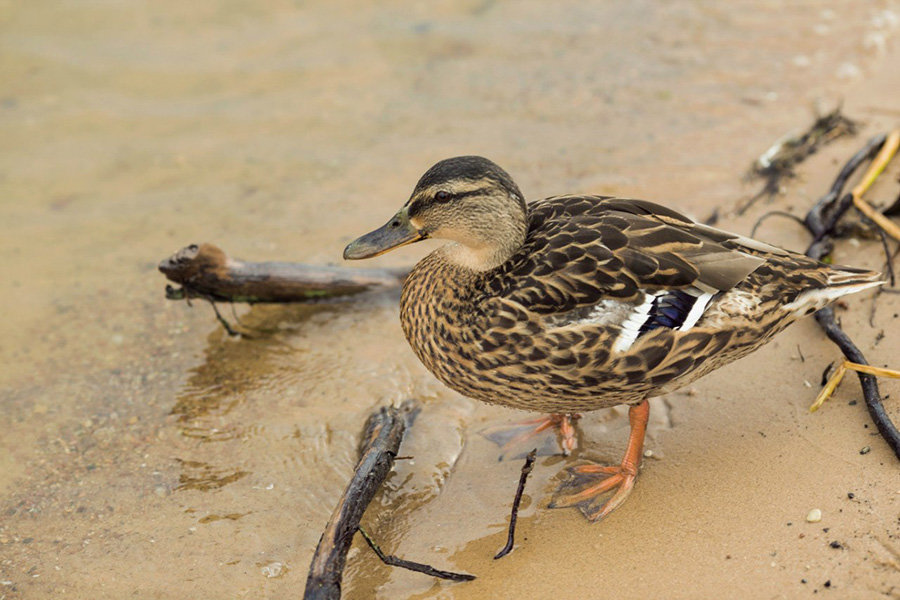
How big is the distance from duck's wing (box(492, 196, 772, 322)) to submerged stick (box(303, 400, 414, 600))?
853mm

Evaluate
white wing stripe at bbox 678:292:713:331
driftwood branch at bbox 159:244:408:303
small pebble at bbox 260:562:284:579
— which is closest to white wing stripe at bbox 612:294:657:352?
white wing stripe at bbox 678:292:713:331

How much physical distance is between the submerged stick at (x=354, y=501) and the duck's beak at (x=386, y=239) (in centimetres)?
81

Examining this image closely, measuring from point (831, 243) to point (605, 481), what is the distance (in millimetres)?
2122

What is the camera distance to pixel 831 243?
5102 mm

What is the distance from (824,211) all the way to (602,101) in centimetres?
250

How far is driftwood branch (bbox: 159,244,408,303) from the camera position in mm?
4809

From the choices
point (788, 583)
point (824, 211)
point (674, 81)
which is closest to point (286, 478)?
point (788, 583)

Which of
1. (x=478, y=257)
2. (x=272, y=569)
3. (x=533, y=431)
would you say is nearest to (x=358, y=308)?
(x=533, y=431)

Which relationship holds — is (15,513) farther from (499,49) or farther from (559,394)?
(499,49)

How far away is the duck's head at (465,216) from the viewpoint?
12.6 feet

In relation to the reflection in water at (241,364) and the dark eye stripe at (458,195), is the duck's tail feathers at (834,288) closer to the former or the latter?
the dark eye stripe at (458,195)

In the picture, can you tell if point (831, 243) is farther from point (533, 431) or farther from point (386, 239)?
point (386, 239)

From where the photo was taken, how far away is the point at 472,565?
12.1ft

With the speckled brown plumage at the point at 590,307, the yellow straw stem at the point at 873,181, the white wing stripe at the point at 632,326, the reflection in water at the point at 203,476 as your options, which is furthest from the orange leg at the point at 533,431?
the yellow straw stem at the point at 873,181
